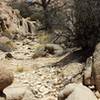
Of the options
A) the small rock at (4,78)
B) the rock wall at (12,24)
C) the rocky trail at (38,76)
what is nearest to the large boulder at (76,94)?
the rocky trail at (38,76)

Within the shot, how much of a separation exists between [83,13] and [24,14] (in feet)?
55.6

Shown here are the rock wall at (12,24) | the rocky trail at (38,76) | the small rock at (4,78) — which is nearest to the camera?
the small rock at (4,78)

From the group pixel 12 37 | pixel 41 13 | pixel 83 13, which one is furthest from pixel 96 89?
pixel 41 13

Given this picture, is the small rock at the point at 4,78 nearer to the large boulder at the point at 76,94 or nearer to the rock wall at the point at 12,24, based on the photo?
the large boulder at the point at 76,94

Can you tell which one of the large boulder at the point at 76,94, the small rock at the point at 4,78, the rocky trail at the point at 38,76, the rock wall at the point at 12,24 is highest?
the small rock at the point at 4,78

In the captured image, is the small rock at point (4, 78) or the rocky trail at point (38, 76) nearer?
the small rock at point (4, 78)

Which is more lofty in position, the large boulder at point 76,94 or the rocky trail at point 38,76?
the large boulder at point 76,94

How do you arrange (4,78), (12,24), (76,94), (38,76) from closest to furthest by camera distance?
1. (76,94)
2. (4,78)
3. (38,76)
4. (12,24)

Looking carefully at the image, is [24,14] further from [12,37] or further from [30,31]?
[12,37]

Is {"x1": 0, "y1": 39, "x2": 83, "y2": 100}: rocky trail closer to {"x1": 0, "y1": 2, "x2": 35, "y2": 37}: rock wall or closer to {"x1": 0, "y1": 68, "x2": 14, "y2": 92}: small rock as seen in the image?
{"x1": 0, "y1": 68, "x2": 14, "y2": 92}: small rock

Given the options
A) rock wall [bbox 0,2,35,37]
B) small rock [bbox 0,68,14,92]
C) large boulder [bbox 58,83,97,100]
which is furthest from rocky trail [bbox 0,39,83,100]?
rock wall [bbox 0,2,35,37]

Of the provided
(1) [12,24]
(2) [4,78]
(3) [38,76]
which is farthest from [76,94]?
(1) [12,24]

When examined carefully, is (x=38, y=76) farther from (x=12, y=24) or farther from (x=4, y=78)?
(x=12, y=24)

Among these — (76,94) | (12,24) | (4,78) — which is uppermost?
(4,78)
